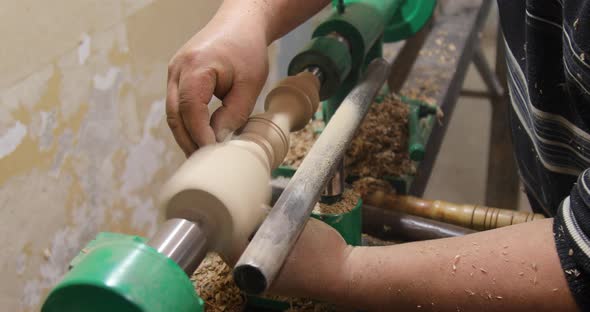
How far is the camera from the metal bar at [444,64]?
1.02 m

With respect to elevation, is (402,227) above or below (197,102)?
below

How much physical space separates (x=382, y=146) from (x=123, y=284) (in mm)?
616

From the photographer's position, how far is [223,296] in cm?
62

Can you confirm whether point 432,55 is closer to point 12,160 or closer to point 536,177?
point 536,177

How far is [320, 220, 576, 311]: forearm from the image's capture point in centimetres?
42

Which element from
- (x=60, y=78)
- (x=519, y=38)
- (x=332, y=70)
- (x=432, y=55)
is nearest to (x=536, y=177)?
(x=519, y=38)

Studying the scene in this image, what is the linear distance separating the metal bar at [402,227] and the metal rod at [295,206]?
20cm

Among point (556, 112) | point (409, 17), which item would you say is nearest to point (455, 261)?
point (556, 112)

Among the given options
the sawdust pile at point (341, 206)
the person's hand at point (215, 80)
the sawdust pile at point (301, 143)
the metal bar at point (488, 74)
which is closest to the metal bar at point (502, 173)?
the metal bar at point (488, 74)

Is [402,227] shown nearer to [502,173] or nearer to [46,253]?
[46,253]

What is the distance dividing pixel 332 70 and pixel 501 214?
1.10 feet

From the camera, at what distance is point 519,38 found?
0.62 meters

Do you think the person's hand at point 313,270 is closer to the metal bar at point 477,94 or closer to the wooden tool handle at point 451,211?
the wooden tool handle at point 451,211

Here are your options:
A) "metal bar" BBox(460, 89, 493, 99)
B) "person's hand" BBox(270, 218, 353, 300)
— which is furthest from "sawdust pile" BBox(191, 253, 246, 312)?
"metal bar" BBox(460, 89, 493, 99)
